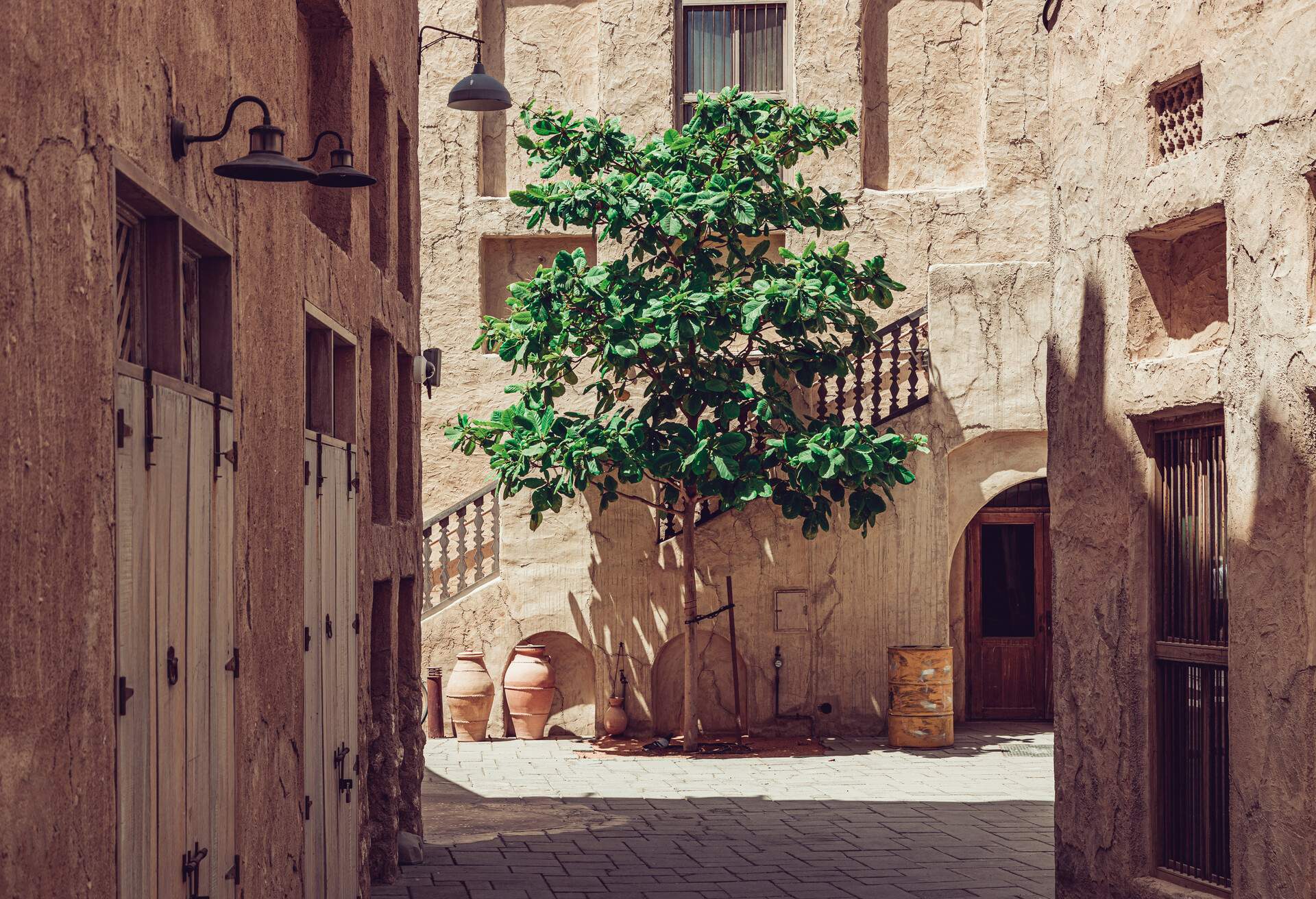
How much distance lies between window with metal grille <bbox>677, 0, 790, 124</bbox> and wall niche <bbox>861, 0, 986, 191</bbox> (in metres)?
1.12

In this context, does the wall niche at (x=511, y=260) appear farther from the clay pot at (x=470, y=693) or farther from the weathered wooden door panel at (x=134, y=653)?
the weathered wooden door panel at (x=134, y=653)

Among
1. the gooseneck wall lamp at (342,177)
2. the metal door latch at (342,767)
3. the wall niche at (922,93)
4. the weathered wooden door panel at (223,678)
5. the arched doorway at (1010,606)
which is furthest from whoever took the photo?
the wall niche at (922,93)

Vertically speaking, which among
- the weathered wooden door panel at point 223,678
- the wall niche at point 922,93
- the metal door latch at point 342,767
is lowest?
the metal door latch at point 342,767

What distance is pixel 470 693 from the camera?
17188 millimetres

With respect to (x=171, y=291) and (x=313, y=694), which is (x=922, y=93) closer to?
(x=313, y=694)

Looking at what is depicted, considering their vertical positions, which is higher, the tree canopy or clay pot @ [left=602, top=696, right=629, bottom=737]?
the tree canopy

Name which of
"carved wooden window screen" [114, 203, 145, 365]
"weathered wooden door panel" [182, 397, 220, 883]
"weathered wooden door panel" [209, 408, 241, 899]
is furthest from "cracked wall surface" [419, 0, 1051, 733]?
"carved wooden window screen" [114, 203, 145, 365]

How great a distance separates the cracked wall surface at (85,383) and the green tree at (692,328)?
884 cm

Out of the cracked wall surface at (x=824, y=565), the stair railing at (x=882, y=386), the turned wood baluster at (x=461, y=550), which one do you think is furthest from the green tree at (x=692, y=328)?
the turned wood baluster at (x=461, y=550)

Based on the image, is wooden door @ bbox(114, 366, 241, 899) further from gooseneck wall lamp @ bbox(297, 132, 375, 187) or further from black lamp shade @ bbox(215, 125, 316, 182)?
gooseneck wall lamp @ bbox(297, 132, 375, 187)

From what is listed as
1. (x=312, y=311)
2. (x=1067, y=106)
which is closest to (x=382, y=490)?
(x=312, y=311)

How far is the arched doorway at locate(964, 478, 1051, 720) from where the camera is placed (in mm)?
18781

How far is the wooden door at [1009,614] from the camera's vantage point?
739 inches

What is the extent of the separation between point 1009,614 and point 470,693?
21.5 feet
